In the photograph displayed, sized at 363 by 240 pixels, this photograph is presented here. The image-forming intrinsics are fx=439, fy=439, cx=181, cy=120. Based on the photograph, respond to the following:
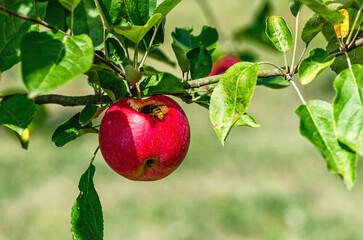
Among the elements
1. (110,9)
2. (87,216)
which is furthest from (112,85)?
(87,216)

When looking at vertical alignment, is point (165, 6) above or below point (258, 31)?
above

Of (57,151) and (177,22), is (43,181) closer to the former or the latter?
(57,151)

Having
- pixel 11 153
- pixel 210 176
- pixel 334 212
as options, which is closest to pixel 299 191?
pixel 334 212

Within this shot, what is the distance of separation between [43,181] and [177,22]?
5220 millimetres

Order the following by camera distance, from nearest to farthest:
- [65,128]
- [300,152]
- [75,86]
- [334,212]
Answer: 1. [65,128]
2. [334,212]
3. [300,152]
4. [75,86]

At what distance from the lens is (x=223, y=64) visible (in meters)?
1.86

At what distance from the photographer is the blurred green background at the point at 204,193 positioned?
3721mm

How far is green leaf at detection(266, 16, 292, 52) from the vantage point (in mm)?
896

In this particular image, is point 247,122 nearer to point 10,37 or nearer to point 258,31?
point 10,37

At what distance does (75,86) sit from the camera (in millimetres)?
7191

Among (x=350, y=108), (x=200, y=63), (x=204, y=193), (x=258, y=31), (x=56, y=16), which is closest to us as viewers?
(x=350, y=108)

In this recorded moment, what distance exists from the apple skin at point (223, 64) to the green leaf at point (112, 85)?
0.92m

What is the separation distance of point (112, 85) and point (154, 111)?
Answer: 111 mm

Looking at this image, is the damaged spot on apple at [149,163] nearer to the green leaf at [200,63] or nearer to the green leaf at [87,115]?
the green leaf at [87,115]
